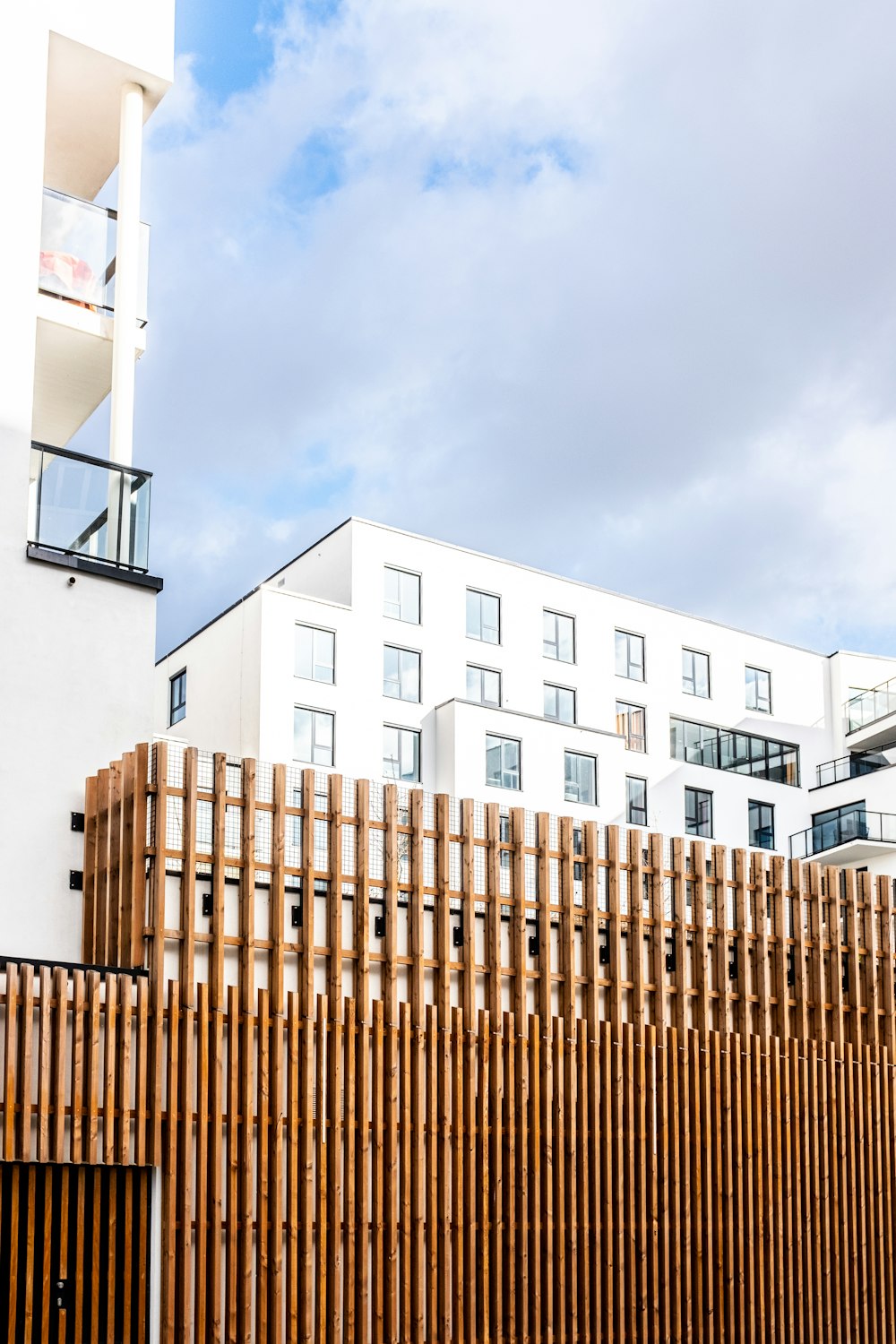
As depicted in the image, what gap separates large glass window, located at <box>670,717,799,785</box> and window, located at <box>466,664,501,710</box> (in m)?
5.70

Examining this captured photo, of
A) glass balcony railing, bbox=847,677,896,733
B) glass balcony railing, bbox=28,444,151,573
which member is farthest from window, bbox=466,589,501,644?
glass balcony railing, bbox=28,444,151,573

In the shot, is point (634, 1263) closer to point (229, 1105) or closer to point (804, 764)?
point (229, 1105)

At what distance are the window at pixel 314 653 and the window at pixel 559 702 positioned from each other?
6950 millimetres

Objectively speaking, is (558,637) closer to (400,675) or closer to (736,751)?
(400,675)

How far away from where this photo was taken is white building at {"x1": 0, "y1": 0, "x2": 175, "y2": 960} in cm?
1049

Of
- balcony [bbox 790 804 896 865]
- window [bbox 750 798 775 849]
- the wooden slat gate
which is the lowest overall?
the wooden slat gate

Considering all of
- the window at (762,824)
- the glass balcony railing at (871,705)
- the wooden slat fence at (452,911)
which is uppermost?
the glass balcony railing at (871,705)

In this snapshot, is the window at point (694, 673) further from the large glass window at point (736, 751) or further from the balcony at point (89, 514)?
the balcony at point (89, 514)

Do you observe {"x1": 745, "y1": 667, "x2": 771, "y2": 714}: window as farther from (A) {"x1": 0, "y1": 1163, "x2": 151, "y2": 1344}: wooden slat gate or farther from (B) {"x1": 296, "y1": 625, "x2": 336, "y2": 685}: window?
(A) {"x1": 0, "y1": 1163, "x2": 151, "y2": 1344}: wooden slat gate

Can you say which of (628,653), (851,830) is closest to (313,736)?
(628,653)

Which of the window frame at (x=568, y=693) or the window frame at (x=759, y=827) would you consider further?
the window frame at (x=759, y=827)

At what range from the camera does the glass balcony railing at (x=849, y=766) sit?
4516 cm

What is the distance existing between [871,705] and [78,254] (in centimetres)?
3763

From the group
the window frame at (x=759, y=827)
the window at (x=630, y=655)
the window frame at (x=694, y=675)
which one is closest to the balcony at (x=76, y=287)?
the window at (x=630, y=655)
